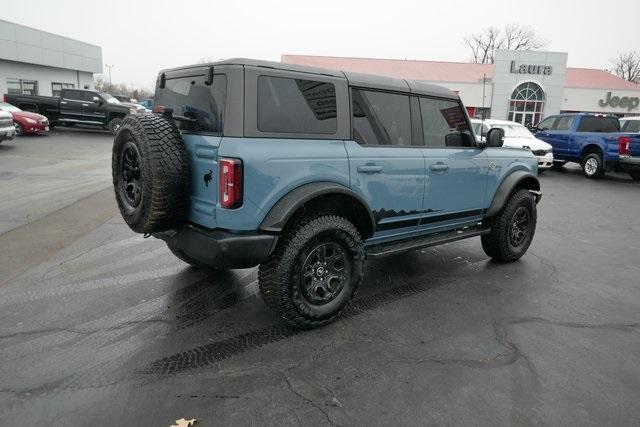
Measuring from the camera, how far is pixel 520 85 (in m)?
35.6

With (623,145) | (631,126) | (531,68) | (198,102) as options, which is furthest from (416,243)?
(531,68)

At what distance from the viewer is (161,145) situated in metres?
3.23

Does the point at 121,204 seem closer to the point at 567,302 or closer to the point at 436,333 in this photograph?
the point at 436,333

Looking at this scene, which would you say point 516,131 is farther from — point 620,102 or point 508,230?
point 620,102

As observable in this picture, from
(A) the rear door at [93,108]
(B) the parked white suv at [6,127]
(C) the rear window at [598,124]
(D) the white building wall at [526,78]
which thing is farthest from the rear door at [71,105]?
(D) the white building wall at [526,78]

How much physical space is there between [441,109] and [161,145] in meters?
2.79

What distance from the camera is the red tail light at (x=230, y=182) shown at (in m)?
3.04

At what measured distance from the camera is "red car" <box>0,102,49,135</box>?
1769cm

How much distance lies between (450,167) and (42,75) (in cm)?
3421

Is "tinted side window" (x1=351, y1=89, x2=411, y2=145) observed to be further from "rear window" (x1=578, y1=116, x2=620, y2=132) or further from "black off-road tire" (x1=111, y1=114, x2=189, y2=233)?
"rear window" (x1=578, y1=116, x2=620, y2=132)

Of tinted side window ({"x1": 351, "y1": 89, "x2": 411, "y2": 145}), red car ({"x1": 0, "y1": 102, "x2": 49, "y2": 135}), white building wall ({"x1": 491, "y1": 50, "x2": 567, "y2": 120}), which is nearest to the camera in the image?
tinted side window ({"x1": 351, "y1": 89, "x2": 411, "y2": 145})

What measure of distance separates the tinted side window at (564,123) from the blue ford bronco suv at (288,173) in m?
11.9

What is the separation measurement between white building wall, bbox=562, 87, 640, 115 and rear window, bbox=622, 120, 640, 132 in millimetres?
26695

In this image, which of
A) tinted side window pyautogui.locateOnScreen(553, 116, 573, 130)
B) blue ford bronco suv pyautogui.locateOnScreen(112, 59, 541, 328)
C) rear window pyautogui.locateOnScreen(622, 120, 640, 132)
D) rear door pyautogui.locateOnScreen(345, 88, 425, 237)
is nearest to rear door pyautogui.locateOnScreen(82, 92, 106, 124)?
tinted side window pyautogui.locateOnScreen(553, 116, 573, 130)
